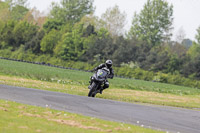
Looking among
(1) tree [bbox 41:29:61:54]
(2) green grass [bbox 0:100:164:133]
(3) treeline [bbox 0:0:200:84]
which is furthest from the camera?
(1) tree [bbox 41:29:61:54]

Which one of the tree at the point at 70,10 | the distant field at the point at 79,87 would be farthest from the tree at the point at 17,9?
the distant field at the point at 79,87

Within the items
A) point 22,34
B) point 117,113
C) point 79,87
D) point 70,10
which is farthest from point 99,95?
point 70,10

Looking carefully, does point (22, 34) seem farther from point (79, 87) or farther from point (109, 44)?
point (79, 87)

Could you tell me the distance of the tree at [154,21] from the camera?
9219cm

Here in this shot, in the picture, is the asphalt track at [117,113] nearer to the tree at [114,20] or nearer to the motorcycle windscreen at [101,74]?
the motorcycle windscreen at [101,74]

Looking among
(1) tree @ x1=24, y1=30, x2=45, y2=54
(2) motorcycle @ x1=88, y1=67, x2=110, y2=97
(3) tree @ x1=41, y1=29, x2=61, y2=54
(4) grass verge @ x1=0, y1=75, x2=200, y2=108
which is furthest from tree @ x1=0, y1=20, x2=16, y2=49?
(2) motorcycle @ x1=88, y1=67, x2=110, y2=97

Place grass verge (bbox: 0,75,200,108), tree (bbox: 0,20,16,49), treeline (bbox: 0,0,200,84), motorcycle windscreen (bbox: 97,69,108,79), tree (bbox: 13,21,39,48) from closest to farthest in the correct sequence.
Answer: motorcycle windscreen (bbox: 97,69,108,79)
grass verge (bbox: 0,75,200,108)
treeline (bbox: 0,0,200,84)
tree (bbox: 0,20,16,49)
tree (bbox: 13,21,39,48)

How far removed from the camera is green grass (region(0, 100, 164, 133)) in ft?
26.1

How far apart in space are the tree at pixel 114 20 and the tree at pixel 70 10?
25.5ft

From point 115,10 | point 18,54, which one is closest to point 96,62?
point 18,54

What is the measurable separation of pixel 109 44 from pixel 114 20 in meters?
26.5

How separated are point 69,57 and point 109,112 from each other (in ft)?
198

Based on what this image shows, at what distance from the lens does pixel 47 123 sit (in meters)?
8.77

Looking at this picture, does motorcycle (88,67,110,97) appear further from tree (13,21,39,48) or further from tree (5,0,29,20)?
tree (5,0,29,20)
